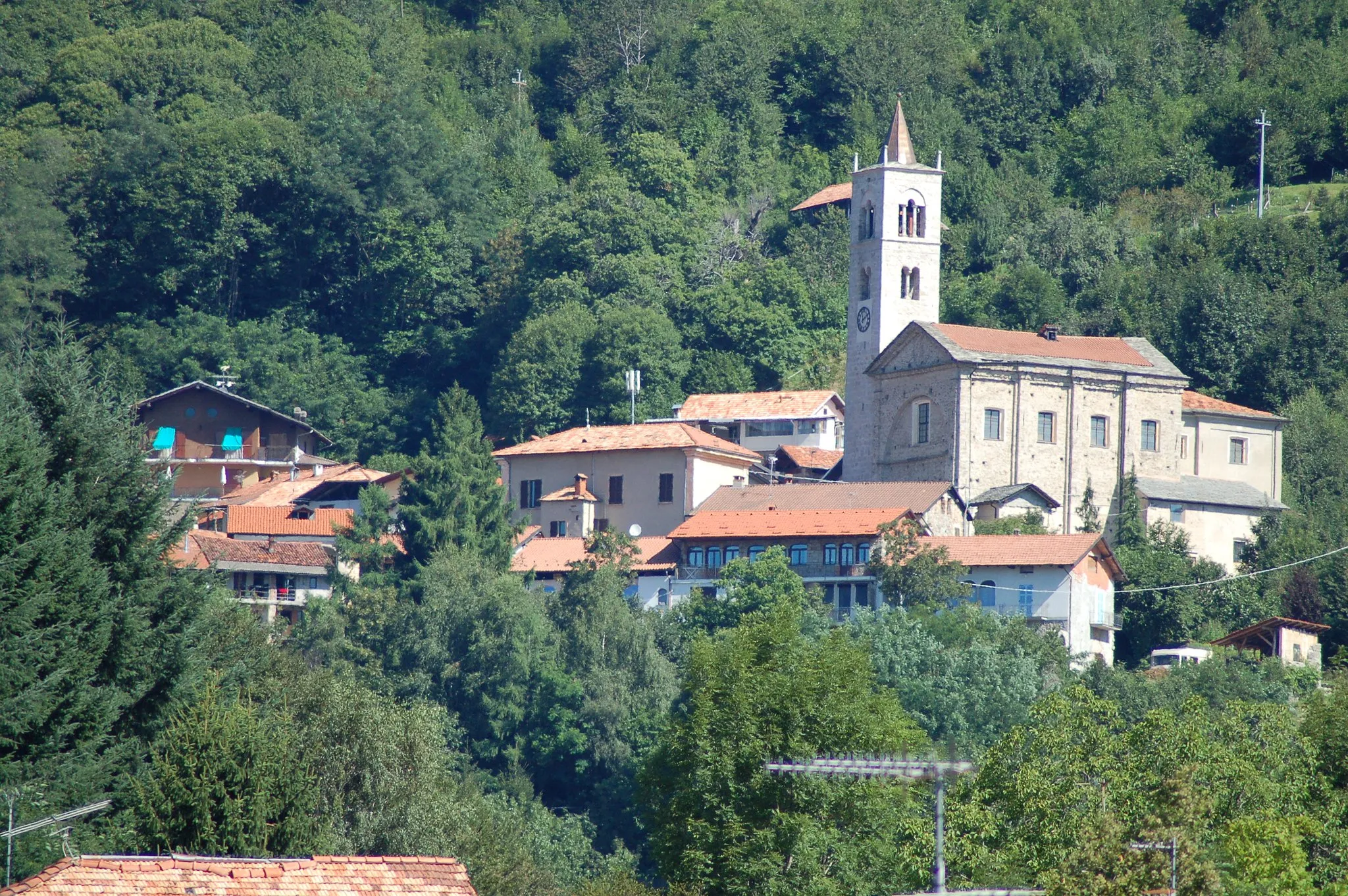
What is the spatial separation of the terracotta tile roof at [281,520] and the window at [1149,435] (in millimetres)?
27176

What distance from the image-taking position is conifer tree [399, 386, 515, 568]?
71.5m

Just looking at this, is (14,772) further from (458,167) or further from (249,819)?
(458,167)

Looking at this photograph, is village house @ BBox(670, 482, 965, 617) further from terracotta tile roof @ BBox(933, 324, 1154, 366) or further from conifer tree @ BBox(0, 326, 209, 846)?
conifer tree @ BBox(0, 326, 209, 846)

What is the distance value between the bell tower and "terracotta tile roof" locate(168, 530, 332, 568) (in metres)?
18.3

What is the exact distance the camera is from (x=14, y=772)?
33344 millimetres

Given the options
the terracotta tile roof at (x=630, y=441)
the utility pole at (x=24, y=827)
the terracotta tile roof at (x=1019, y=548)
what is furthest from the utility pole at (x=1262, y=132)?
the utility pole at (x=24, y=827)

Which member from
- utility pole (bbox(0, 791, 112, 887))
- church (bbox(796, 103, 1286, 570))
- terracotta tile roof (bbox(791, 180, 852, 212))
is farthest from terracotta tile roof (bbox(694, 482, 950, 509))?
utility pole (bbox(0, 791, 112, 887))

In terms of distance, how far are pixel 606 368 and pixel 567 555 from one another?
1764 cm

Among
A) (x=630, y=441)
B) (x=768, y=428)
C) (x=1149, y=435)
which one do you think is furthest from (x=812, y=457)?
(x=1149, y=435)

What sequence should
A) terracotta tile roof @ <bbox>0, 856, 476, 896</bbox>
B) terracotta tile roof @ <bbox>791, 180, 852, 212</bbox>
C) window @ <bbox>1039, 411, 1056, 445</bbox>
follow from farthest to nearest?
terracotta tile roof @ <bbox>791, 180, 852, 212</bbox> < window @ <bbox>1039, 411, 1056, 445</bbox> < terracotta tile roof @ <bbox>0, 856, 476, 896</bbox>

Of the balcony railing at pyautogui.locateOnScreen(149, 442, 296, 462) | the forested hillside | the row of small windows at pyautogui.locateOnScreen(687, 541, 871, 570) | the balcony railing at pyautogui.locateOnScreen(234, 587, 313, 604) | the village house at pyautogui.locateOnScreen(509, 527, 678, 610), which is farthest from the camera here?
the balcony railing at pyautogui.locateOnScreen(149, 442, 296, 462)

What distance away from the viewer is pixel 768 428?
275 feet

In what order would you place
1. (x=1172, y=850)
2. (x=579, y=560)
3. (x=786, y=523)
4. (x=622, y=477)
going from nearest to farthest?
(x=1172, y=850), (x=786, y=523), (x=579, y=560), (x=622, y=477)

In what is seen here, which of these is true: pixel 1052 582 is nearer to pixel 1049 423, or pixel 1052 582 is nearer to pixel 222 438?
pixel 1049 423
